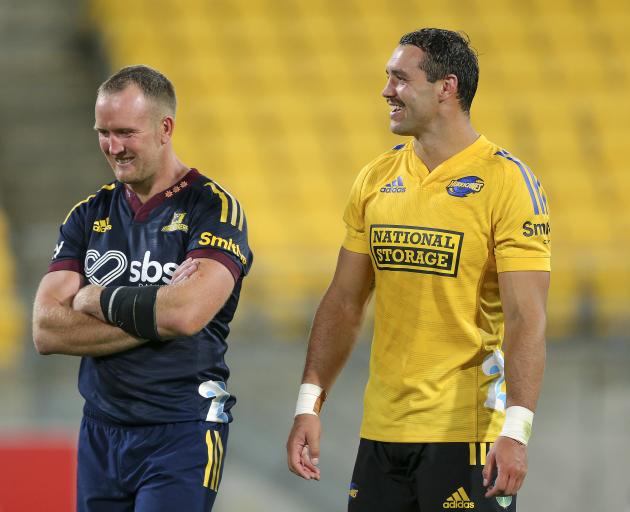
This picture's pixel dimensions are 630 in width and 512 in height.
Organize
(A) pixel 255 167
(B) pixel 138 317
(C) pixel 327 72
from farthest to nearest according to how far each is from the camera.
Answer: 1. (C) pixel 327 72
2. (A) pixel 255 167
3. (B) pixel 138 317

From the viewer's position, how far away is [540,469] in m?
6.68

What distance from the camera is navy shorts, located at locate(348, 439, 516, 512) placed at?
357cm

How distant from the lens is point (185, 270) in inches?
142

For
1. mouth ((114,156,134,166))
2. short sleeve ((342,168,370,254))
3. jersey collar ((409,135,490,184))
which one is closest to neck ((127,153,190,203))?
mouth ((114,156,134,166))

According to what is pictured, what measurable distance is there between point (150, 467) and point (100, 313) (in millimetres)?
493

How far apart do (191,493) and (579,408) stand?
3748 mm

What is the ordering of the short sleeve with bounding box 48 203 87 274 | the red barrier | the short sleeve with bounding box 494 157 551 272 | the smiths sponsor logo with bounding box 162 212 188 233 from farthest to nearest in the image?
the red barrier → the short sleeve with bounding box 48 203 87 274 → the smiths sponsor logo with bounding box 162 212 188 233 → the short sleeve with bounding box 494 157 551 272

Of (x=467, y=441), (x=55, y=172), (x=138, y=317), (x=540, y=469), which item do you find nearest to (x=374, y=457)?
(x=467, y=441)

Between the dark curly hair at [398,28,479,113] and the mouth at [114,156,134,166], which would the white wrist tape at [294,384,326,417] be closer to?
the mouth at [114,156,134,166]

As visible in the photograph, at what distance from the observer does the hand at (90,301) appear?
362 cm

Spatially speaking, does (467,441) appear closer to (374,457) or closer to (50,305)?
(374,457)

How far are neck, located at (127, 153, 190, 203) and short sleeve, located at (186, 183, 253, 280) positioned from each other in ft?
0.48

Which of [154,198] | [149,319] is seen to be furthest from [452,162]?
[149,319]

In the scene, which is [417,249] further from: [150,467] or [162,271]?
[150,467]
